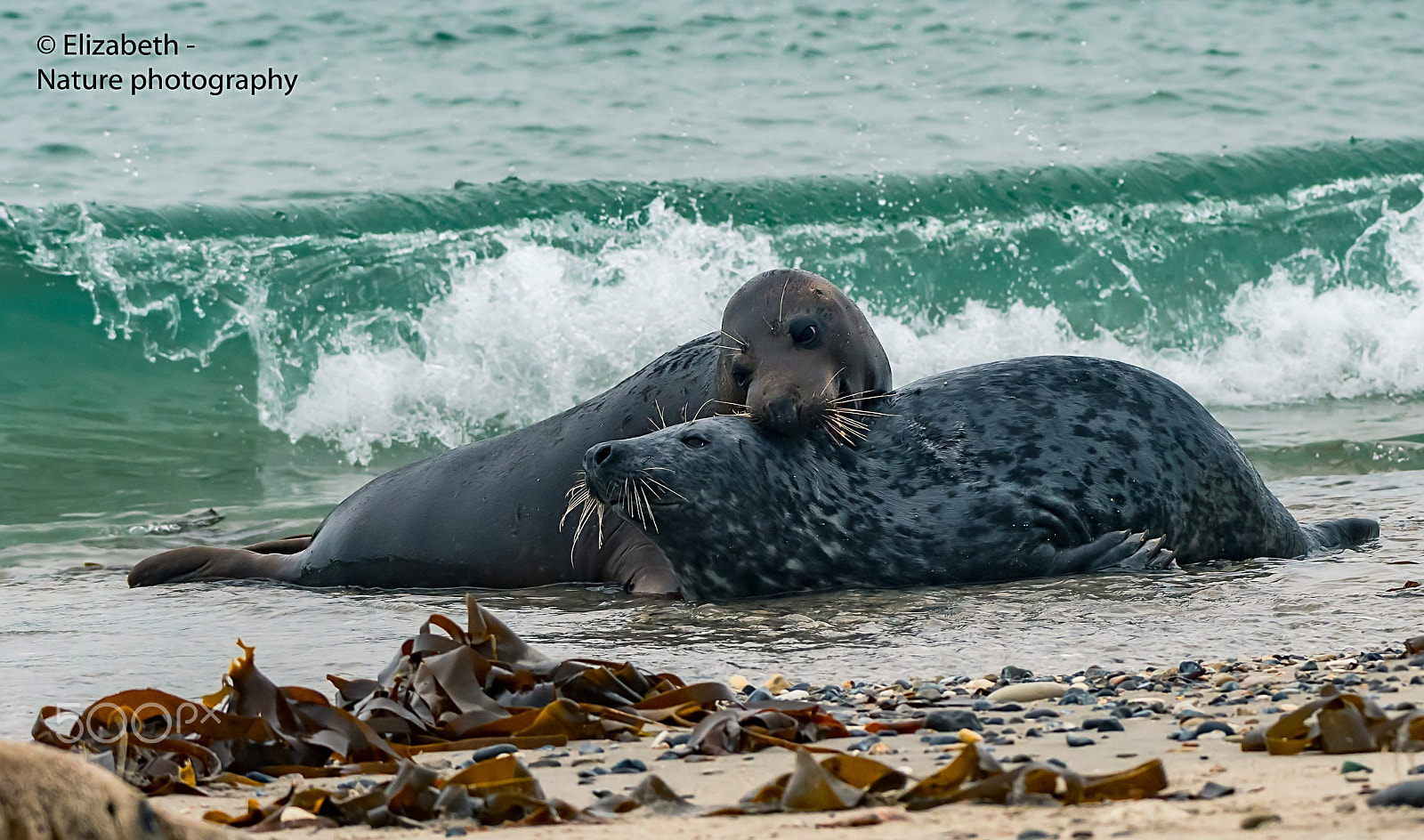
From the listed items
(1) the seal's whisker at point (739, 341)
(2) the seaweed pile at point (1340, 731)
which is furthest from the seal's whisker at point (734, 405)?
(2) the seaweed pile at point (1340, 731)

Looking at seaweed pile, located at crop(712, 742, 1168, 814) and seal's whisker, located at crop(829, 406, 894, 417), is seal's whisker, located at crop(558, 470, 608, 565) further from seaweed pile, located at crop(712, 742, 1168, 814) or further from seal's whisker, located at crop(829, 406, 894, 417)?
seaweed pile, located at crop(712, 742, 1168, 814)

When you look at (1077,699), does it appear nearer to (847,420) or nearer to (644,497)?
(644,497)

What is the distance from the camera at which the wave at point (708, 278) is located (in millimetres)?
10820

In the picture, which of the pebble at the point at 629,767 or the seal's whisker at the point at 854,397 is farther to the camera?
the seal's whisker at the point at 854,397

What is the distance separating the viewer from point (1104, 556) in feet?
17.2

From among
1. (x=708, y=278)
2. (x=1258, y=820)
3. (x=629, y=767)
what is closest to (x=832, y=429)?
(x=629, y=767)

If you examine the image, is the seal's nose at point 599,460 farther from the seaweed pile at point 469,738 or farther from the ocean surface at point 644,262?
the seaweed pile at point 469,738

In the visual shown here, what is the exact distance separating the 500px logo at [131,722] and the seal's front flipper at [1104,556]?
9.34 ft

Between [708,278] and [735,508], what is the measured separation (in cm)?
680

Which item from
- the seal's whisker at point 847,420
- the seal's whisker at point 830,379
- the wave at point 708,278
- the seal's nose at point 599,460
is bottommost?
the seal's nose at point 599,460

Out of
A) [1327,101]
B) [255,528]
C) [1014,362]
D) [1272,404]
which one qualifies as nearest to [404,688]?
[1014,362]

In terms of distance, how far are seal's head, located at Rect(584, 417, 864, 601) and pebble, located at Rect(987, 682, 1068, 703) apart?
179 cm

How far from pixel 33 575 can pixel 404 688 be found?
3.27 metres

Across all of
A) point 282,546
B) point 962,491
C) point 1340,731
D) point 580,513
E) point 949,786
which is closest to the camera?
point 949,786
